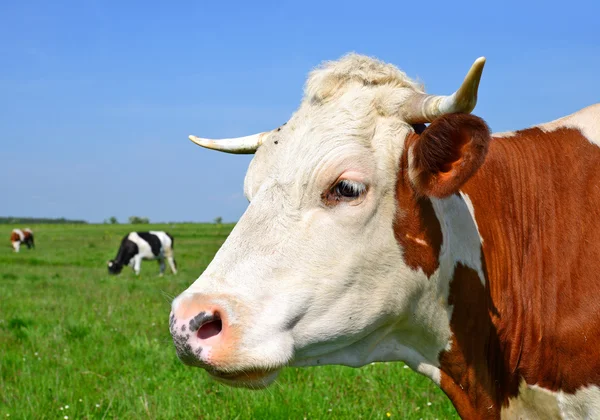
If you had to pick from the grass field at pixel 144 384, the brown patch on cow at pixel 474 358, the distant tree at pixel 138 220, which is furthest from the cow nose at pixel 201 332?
the distant tree at pixel 138 220

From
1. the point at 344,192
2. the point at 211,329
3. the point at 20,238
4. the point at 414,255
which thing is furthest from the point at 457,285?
the point at 20,238

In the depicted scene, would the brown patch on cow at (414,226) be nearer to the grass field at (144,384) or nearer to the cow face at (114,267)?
the grass field at (144,384)

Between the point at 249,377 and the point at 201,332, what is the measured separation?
321 millimetres

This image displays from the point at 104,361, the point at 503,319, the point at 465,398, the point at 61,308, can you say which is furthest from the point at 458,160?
the point at 61,308

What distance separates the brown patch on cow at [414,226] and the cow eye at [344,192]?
8.6 inches

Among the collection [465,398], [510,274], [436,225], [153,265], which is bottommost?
[465,398]

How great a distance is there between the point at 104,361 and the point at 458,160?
5360 mm

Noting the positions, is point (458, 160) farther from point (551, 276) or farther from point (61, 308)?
point (61, 308)

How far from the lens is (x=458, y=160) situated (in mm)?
3176

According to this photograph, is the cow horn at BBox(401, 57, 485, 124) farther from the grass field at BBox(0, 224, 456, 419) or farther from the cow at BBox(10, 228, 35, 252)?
the cow at BBox(10, 228, 35, 252)

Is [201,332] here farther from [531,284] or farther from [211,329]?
[531,284]

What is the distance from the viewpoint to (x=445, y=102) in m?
3.12

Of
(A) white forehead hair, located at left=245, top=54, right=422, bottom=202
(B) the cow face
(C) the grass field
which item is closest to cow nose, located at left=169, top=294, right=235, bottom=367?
(A) white forehead hair, located at left=245, top=54, right=422, bottom=202

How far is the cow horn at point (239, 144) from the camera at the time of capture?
161 inches
